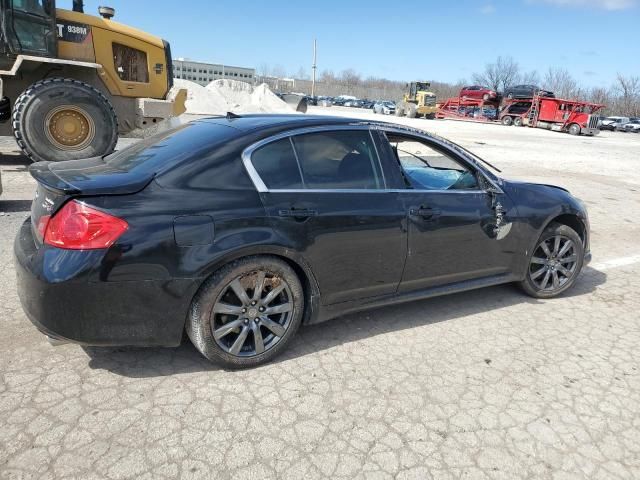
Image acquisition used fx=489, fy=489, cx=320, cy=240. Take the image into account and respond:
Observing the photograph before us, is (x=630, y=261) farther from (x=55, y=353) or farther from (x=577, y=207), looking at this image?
(x=55, y=353)

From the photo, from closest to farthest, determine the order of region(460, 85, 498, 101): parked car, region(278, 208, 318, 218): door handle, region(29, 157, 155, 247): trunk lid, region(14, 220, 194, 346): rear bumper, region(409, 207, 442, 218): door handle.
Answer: region(14, 220, 194, 346): rear bumper → region(29, 157, 155, 247): trunk lid → region(278, 208, 318, 218): door handle → region(409, 207, 442, 218): door handle → region(460, 85, 498, 101): parked car

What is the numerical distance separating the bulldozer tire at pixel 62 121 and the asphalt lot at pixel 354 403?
4.57 m

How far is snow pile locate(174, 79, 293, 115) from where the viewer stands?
29.9 metres

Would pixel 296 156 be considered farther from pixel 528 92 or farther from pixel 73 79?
pixel 528 92

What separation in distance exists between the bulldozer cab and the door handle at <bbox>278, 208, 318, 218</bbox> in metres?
7.60

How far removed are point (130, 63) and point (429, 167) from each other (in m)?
7.63

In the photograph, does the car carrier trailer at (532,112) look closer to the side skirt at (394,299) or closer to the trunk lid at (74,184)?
the side skirt at (394,299)

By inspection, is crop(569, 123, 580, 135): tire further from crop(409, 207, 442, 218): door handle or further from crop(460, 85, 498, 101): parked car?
crop(409, 207, 442, 218): door handle

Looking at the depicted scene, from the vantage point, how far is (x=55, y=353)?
3035 millimetres

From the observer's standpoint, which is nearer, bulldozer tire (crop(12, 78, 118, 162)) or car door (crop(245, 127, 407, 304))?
car door (crop(245, 127, 407, 304))

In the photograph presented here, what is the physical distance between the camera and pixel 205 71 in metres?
52.6

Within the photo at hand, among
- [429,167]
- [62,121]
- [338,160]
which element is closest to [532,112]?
[62,121]

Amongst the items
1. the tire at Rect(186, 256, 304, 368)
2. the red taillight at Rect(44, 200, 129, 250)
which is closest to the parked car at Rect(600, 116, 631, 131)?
the tire at Rect(186, 256, 304, 368)

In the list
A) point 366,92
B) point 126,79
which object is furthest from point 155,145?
point 366,92
